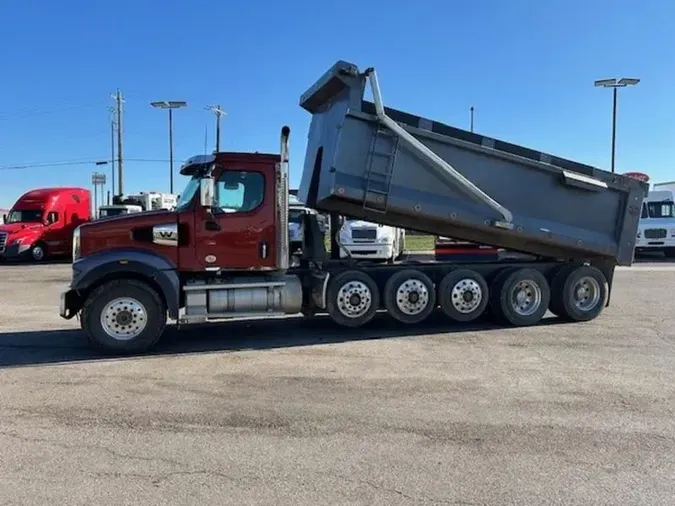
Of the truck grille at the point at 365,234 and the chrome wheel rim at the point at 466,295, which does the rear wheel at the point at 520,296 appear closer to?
the chrome wheel rim at the point at 466,295

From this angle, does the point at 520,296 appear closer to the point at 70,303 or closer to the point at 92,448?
the point at 70,303

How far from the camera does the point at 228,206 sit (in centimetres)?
841

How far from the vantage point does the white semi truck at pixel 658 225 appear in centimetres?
2669

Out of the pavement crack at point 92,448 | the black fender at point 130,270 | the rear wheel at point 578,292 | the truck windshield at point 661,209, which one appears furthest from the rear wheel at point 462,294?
the truck windshield at point 661,209

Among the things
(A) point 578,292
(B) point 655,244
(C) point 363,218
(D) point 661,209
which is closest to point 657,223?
(D) point 661,209

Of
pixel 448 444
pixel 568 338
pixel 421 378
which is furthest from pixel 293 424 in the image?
pixel 568 338

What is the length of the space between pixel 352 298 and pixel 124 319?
321cm

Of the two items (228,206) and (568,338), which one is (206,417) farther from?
(568,338)

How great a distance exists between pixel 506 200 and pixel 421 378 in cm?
392

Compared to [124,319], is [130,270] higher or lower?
higher

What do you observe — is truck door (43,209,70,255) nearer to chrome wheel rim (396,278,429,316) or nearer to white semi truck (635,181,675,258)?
chrome wheel rim (396,278,429,316)

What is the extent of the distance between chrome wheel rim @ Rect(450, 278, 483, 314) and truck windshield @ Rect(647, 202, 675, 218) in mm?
21369

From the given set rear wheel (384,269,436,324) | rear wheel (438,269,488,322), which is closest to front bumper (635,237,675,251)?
rear wheel (438,269,488,322)

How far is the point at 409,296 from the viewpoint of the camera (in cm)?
939
